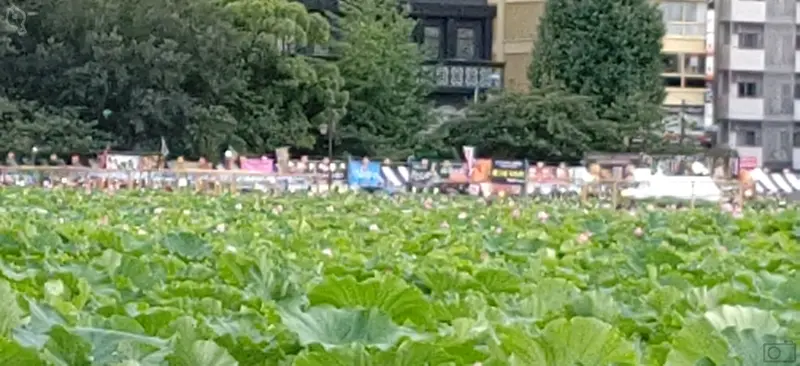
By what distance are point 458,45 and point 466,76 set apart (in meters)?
1.04

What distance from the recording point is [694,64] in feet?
172

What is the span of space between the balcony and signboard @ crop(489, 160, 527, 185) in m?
16.8

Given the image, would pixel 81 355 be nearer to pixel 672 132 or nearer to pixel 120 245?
pixel 120 245

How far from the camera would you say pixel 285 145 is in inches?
1435

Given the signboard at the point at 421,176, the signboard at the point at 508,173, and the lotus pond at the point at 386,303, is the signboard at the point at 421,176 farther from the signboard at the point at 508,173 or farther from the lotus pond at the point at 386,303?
the lotus pond at the point at 386,303

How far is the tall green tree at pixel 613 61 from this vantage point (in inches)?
1607

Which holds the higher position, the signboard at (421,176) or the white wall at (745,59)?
the white wall at (745,59)

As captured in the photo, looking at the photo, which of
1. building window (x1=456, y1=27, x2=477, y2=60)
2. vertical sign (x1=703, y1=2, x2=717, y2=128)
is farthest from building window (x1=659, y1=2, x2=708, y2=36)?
building window (x1=456, y1=27, x2=477, y2=60)

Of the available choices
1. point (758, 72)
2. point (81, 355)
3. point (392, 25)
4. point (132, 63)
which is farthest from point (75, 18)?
point (81, 355)

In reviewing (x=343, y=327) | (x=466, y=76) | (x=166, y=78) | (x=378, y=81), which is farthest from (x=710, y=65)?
(x=343, y=327)

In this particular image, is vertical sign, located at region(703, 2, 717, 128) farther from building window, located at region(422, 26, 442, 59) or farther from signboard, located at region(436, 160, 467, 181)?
signboard, located at region(436, 160, 467, 181)

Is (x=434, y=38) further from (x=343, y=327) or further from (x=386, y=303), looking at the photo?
(x=343, y=327)

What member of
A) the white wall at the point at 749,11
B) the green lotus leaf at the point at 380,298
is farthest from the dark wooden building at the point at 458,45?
the green lotus leaf at the point at 380,298

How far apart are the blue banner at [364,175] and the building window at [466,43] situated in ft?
57.9
